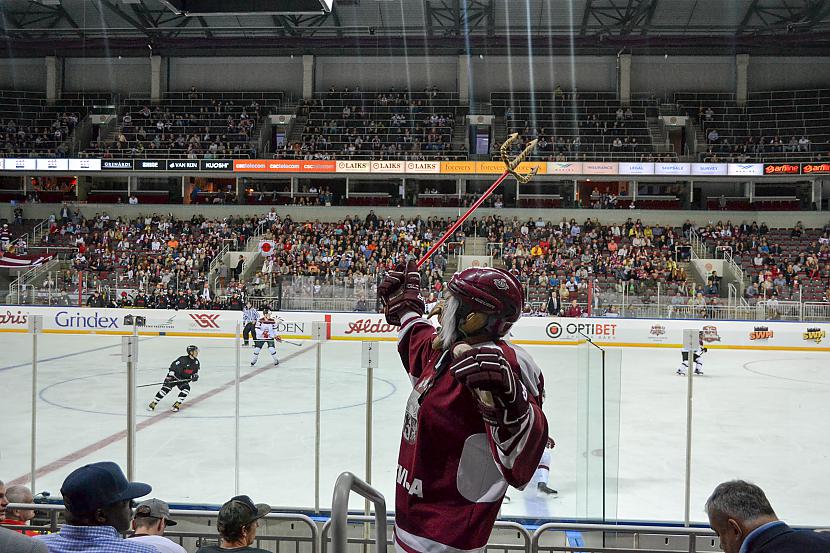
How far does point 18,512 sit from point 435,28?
3323cm

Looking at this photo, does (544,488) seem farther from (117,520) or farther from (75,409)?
(75,409)

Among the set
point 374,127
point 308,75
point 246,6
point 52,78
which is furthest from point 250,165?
point 246,6

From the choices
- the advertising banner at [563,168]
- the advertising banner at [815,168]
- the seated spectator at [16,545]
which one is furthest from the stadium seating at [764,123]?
the seated spectator at [16,545]

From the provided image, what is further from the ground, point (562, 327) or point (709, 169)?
point (709, 169)

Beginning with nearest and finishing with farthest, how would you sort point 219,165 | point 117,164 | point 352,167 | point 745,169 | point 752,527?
1. point 752,527
2. point 745,169
3. point 352,167
4. point 219,165
5. point 117,164

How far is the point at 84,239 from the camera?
30.4 meters

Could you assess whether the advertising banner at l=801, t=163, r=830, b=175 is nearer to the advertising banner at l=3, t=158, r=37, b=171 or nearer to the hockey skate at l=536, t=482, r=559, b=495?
the hockey skate at l=536, t=482, r=559, b=495

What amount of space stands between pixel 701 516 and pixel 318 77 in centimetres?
3552

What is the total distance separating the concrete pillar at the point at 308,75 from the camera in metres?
38.2

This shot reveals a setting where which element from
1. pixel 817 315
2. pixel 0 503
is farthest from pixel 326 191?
pixel 0 503

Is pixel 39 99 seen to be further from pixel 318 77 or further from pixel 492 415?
pixel 492 415

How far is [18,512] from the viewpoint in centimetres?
491

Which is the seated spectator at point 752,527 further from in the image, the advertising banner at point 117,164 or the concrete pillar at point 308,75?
the concrete pillar at point 308,75

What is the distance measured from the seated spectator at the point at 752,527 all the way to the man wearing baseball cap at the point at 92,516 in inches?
77.6
